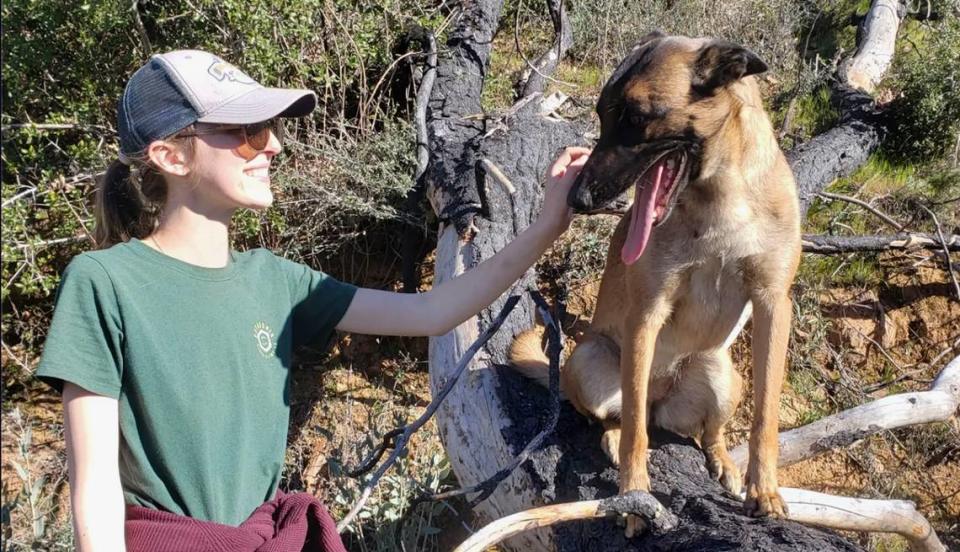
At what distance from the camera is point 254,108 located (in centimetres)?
227

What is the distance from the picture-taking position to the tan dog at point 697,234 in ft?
9.41

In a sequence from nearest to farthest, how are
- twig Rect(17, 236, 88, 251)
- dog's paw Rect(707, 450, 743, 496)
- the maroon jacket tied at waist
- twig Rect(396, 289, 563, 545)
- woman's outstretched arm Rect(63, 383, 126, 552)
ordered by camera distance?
woman's outstretched arm Rect(63, 383, 126, 552) < the maroon jacket tied at waist < twig Rect(396, 289, 563, 545) < dog's paw Rect(707, 450, 743, 496) < twig Rect(17, 236, 88, 251)

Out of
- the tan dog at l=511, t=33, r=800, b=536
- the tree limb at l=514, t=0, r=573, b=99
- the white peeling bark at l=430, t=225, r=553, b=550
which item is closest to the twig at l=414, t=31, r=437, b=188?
the tree limb at l=514, t=0, r=573, b=99

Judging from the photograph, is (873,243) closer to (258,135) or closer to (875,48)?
(875,48)

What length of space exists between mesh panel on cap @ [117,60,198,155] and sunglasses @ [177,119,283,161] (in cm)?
4

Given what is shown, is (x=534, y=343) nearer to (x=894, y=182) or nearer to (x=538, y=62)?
(x=538, y=62)

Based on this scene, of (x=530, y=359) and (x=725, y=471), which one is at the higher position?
(x=530, y=359)

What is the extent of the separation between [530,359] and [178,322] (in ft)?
5.43

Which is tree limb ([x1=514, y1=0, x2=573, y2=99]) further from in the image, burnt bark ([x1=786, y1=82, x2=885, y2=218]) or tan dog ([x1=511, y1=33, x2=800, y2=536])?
tan dog ([x1=511, y1=33, x2=800, y2=536])

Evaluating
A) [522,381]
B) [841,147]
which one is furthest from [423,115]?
[841,147]

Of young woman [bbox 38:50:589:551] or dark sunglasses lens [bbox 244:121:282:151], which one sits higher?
dark sunglasses lens [bbox 244:121:282:151]

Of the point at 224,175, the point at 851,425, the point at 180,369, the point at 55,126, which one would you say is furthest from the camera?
the point at 55,126

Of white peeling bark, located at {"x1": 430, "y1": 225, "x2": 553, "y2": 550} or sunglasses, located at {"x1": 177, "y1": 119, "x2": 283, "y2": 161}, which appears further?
white peeling bark, located at {"x1": 430, "y1": 225, "x2": 553, "y2": 550}

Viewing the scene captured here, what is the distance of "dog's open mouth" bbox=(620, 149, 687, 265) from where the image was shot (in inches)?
115
